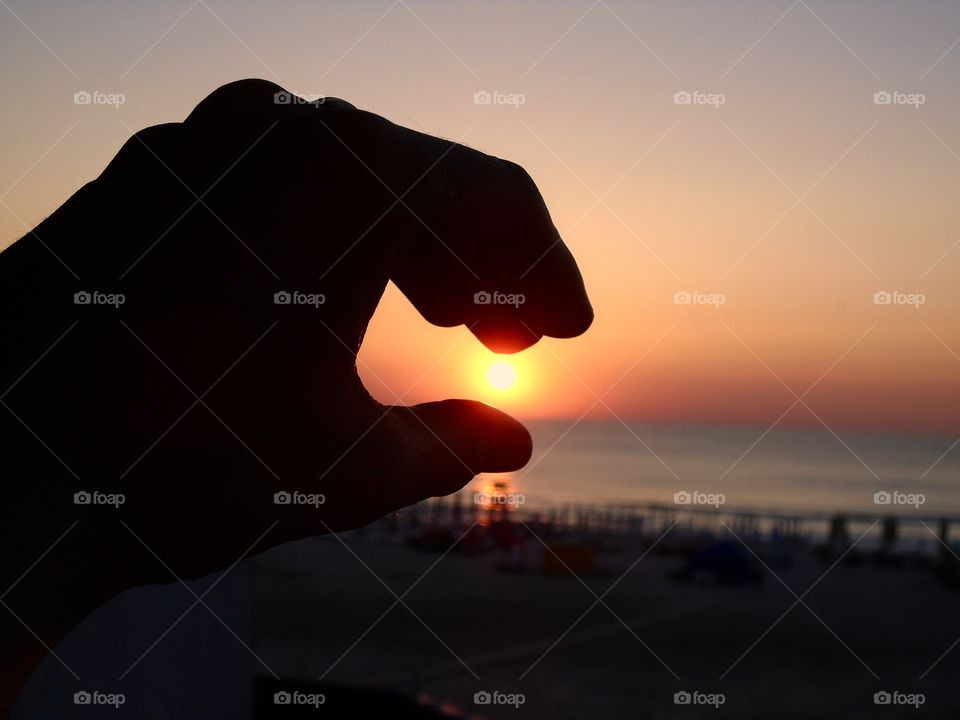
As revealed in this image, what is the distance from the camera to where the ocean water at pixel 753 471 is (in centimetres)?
4925

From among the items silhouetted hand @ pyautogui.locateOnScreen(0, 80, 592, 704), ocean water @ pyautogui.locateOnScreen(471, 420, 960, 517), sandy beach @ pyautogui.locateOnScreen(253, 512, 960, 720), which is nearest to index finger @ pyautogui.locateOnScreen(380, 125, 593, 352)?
silhouetted hand @ pyautogui.locateOnScreen(0, 80, 592, 704)

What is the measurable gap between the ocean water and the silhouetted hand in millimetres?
36543

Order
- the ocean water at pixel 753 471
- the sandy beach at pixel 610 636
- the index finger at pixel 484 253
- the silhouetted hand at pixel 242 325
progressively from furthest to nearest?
the ocean water at pixel 753 471 < the sandy beach at pixel 610 636 < the index finger at pixel 484 253 < the silhouetted hand at pixel 242 325

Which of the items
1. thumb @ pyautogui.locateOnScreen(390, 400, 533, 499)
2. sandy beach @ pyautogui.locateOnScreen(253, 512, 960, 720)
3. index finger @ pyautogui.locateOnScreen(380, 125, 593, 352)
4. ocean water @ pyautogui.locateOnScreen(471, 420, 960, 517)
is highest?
ocean water @ pyautogui.locateOnScreen(471, 420, 960, 517)

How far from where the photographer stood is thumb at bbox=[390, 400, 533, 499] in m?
1.42

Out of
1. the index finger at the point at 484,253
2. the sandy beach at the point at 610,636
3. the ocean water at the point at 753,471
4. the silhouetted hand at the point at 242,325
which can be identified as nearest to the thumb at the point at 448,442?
the silhouetted hand at the point at 242,325

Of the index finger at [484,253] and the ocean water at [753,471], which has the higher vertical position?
the ocean water at [753,471]

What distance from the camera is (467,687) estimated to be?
11.9 m

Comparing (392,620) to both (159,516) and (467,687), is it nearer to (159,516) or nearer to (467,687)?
(467,687)

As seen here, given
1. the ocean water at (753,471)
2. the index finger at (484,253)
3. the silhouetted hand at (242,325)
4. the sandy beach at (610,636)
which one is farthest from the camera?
the ocean water at (753,471)

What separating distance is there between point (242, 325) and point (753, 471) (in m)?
60.4

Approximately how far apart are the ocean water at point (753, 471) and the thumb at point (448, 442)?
3647cm

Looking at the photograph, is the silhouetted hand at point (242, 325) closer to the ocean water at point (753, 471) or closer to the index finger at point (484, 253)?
the index finger at point (484, 253)

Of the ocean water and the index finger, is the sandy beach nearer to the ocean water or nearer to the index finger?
the index finger
